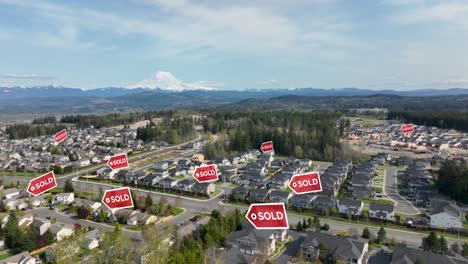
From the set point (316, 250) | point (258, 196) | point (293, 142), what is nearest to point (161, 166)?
point (258, 196)

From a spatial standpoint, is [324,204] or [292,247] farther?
[324,204]

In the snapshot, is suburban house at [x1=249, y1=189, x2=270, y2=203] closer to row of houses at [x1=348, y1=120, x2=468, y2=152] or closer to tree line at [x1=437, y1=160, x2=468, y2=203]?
tree line at [x1=437, y1=160, x2=468, y2=203]

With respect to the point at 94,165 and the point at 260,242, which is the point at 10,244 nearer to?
the point at 260,242

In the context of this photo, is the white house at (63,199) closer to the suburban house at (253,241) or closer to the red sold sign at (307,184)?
the suburban house at (253,241)

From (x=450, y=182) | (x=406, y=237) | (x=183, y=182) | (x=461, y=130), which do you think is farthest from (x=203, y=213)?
(x=461, y=130)

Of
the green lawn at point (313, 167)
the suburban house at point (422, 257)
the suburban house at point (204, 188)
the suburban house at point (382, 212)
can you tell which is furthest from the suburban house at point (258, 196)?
the green lawn at point (313, 167)

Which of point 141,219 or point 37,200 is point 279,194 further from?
point 37,200

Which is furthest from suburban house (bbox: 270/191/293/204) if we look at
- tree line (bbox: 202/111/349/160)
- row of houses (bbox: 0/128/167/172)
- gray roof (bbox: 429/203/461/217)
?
row of houses (bbox: 0/128/167/172)

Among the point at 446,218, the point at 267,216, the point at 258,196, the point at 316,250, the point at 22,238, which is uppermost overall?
the point at 267,216
